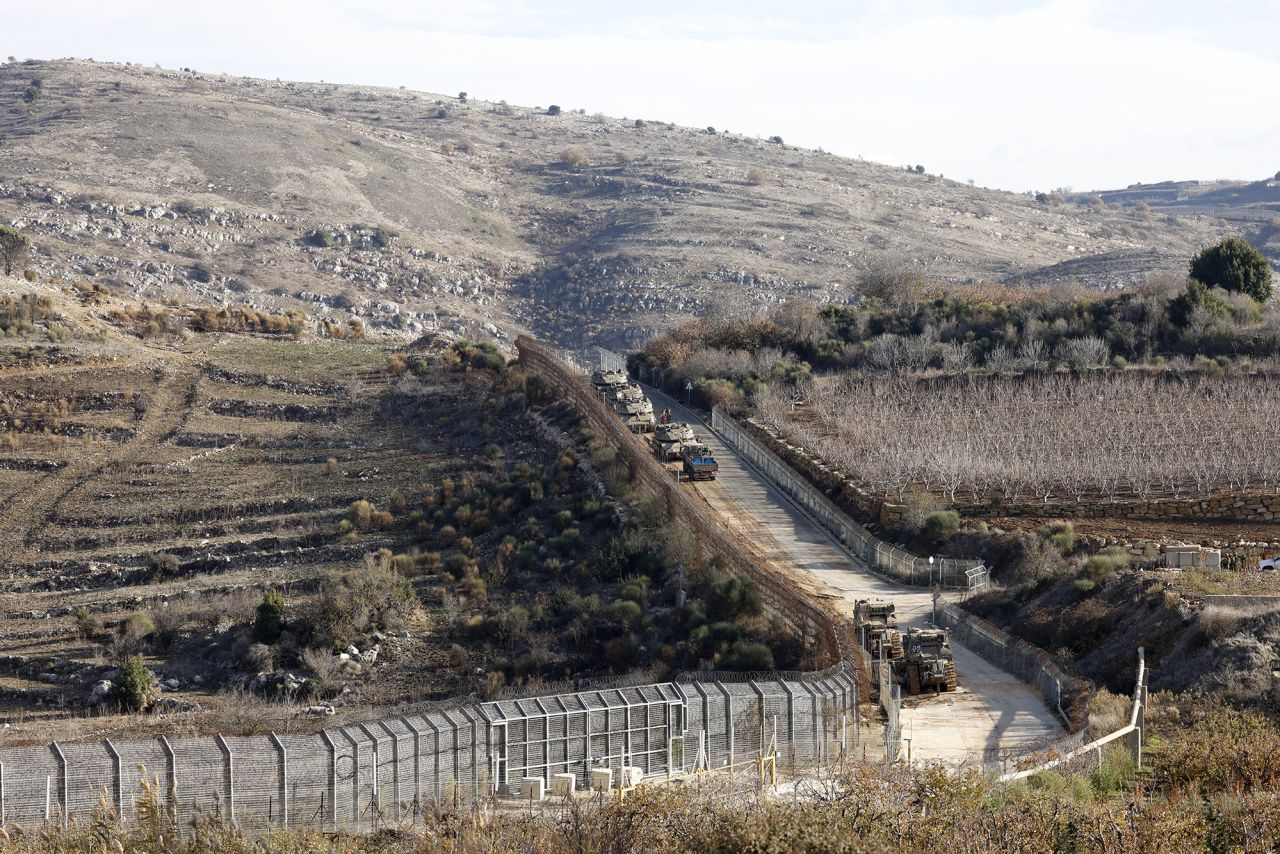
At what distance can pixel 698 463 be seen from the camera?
198 feet

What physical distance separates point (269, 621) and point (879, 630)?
18873 mm

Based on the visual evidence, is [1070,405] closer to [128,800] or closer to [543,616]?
[543,616]

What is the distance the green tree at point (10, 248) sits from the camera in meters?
92.4

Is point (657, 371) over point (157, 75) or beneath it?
beneath

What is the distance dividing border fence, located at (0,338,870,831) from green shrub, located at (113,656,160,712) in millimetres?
15887

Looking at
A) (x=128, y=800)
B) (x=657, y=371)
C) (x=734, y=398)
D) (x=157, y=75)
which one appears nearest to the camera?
(x=128, y=800)

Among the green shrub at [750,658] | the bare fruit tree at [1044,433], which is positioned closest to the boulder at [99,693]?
the green shrub at [750,658]

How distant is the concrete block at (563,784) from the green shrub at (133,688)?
18.9 metres

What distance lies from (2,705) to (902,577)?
25803 millimetres

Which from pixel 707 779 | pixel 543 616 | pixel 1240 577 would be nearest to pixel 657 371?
pixel 543 616

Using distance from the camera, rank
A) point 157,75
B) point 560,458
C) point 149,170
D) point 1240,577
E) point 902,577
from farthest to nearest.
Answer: point 157,75, point 149,170, point 560,458, point 902,577, point 1240,577

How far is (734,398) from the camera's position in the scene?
73.2 m

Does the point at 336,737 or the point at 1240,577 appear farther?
the point at 1240,577

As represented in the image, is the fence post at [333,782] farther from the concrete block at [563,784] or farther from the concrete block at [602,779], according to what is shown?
the concrete block at [602,779]
